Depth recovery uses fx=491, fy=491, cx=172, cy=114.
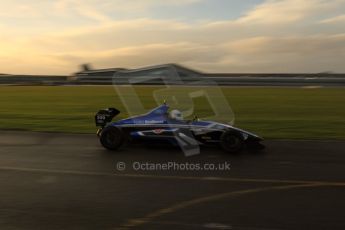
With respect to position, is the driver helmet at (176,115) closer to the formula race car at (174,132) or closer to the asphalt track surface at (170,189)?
the formula race car at (174,132)

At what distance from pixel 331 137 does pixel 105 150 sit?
578cm

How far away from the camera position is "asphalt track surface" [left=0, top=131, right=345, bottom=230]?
5.83m

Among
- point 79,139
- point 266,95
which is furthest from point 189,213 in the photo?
point 266,95

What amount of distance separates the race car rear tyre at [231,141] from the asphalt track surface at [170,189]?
9.1 inches

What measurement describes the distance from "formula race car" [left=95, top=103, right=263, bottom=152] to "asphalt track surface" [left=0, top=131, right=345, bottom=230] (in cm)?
25

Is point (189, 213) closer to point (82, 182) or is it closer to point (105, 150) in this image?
point (82, 182)

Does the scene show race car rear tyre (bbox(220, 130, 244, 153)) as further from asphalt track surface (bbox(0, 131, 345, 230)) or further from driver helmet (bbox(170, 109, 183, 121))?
driver helmet (bbox(170, 109, 183, 121))

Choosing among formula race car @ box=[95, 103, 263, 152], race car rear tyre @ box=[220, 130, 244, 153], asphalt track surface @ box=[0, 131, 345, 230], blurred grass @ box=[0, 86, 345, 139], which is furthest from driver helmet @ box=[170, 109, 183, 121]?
blurred grass @ box=[0, 86, 345, 139]

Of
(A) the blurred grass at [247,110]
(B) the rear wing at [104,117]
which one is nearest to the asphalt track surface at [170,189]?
(B) the rear wing at [104,117]

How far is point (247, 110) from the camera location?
18.7 meters

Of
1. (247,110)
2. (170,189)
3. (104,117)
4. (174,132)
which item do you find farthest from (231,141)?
(247,110)

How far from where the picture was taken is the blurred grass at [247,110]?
557 inches

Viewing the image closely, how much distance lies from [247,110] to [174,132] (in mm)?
8683

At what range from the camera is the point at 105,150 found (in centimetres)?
1078
